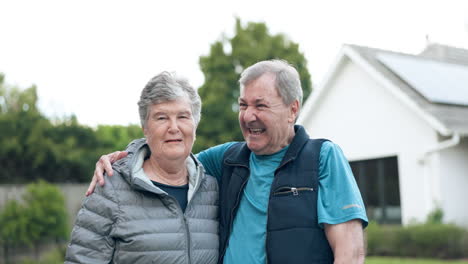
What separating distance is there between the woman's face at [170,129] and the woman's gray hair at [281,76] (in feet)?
1.37

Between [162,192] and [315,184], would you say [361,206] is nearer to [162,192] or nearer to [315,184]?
[315,184]

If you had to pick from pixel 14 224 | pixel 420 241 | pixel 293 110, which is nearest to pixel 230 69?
pixel 14 224

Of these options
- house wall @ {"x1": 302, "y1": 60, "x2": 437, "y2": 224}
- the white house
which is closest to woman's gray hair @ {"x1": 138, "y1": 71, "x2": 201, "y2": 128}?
the white house

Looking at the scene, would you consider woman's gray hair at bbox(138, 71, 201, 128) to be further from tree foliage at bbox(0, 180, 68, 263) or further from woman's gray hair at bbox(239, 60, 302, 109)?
tree foliage at bbox(0, 180, 68, 263)

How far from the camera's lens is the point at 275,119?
298 cm

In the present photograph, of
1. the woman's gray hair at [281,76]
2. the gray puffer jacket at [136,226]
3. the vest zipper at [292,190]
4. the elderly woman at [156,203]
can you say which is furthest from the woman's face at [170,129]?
the vest zipper at [292,190]

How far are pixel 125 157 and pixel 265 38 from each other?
23902 millimetres

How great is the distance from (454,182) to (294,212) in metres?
10.3

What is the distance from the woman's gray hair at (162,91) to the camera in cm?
273

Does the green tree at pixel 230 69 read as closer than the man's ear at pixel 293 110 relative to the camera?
No

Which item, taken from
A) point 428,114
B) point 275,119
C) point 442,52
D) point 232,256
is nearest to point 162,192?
point 232,256

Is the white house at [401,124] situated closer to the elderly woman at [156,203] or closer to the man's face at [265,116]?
the man's face at [265,116]

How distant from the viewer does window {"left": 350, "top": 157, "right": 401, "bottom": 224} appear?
13.1 metres

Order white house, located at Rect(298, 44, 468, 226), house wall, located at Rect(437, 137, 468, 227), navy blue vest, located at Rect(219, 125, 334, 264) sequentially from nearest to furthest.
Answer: navy blue vest, located at Rect(219, 125, 334, 264)
house wall, located at Rect(437, 137, 468, 227)
white house, located at Rect(298, 44, 468, 226)
